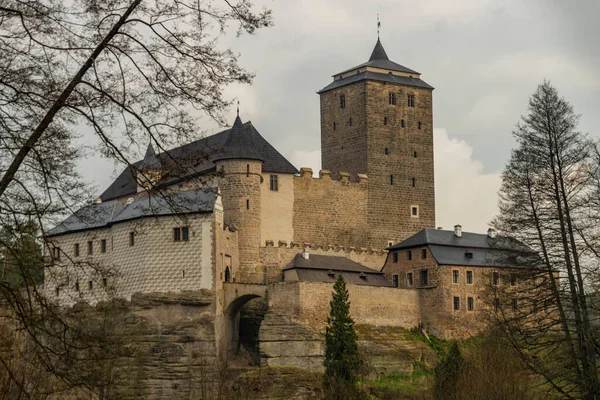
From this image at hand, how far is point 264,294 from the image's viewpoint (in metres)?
51.4

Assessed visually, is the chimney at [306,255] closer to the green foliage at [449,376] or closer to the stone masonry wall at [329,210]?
the stone masonry wall at [329,210]

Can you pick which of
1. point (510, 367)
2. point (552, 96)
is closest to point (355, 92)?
point (510, 367)

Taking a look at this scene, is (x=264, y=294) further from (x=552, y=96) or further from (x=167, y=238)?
(x=552, y=96)

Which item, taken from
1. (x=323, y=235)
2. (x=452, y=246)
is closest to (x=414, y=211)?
(x=452, y=246)

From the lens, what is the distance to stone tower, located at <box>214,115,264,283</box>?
2133 inches

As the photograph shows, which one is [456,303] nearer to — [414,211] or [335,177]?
[414,211]

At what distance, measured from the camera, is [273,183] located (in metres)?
56.7

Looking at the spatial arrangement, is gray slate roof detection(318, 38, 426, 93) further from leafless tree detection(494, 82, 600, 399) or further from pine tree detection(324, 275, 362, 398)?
leafless tree detection(494, 82, 600, 399)

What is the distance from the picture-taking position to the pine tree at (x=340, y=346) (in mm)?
44469

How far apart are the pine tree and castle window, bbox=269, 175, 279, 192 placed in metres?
8.00

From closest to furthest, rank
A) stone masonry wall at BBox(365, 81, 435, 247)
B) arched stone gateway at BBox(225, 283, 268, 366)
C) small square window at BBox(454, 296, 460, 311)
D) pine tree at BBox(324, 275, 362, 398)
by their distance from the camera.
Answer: pine tree at BBox(324, 275, 362, 398)
arched stone gateway at BBox(225, 283, 268, 366)
small square window at BBox(454, 296, 460, 311)
stone masonry wall at BBox(365, 81, 435, 247)

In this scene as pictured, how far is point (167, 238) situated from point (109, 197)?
13.0m

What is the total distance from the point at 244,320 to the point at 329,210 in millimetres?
9374

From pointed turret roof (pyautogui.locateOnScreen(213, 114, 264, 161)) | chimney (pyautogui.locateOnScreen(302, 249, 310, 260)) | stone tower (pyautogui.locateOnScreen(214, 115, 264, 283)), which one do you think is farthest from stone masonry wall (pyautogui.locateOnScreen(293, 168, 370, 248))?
pointed turret roof (pyautogui.locateOnScreen(213, 114, 264, 161))
